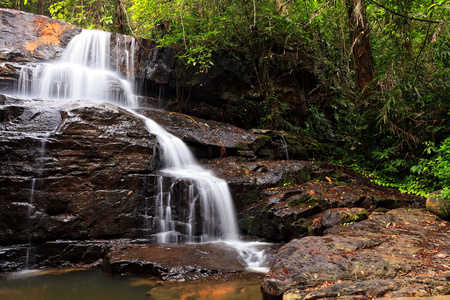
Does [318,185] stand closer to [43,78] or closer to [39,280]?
[39,280]

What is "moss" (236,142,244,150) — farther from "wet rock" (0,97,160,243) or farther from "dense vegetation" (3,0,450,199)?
"wet rock" (0,97,160,243)

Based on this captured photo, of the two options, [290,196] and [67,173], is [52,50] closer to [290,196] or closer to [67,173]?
[67,173]

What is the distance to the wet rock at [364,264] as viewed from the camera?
292cm

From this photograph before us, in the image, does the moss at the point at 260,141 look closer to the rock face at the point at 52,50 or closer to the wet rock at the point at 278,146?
the wet rock at the point at 278,146

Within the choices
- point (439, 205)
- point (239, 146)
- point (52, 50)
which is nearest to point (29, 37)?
point (52, 50)

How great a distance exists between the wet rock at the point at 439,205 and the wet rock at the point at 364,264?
0.57 m

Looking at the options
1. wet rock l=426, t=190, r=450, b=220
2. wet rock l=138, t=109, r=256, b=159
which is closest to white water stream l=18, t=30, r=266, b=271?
wet rock l=138, t=109, r=256, b=159

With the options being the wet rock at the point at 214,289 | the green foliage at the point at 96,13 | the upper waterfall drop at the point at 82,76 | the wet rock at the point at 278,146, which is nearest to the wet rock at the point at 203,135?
the wet rock at the point at 278,146

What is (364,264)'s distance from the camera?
11.7 ft

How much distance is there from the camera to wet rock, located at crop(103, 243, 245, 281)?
4.58 metres

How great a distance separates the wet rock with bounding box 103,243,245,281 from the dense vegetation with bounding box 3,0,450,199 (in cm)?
417

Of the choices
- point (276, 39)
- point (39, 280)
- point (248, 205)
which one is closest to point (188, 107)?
point (276, 39)

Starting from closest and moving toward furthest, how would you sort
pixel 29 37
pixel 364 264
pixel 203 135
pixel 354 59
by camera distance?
pixel 364 264, pixel 203 135, pixel 354 59, pixel 29 37

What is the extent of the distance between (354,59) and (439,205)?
5057 mm
